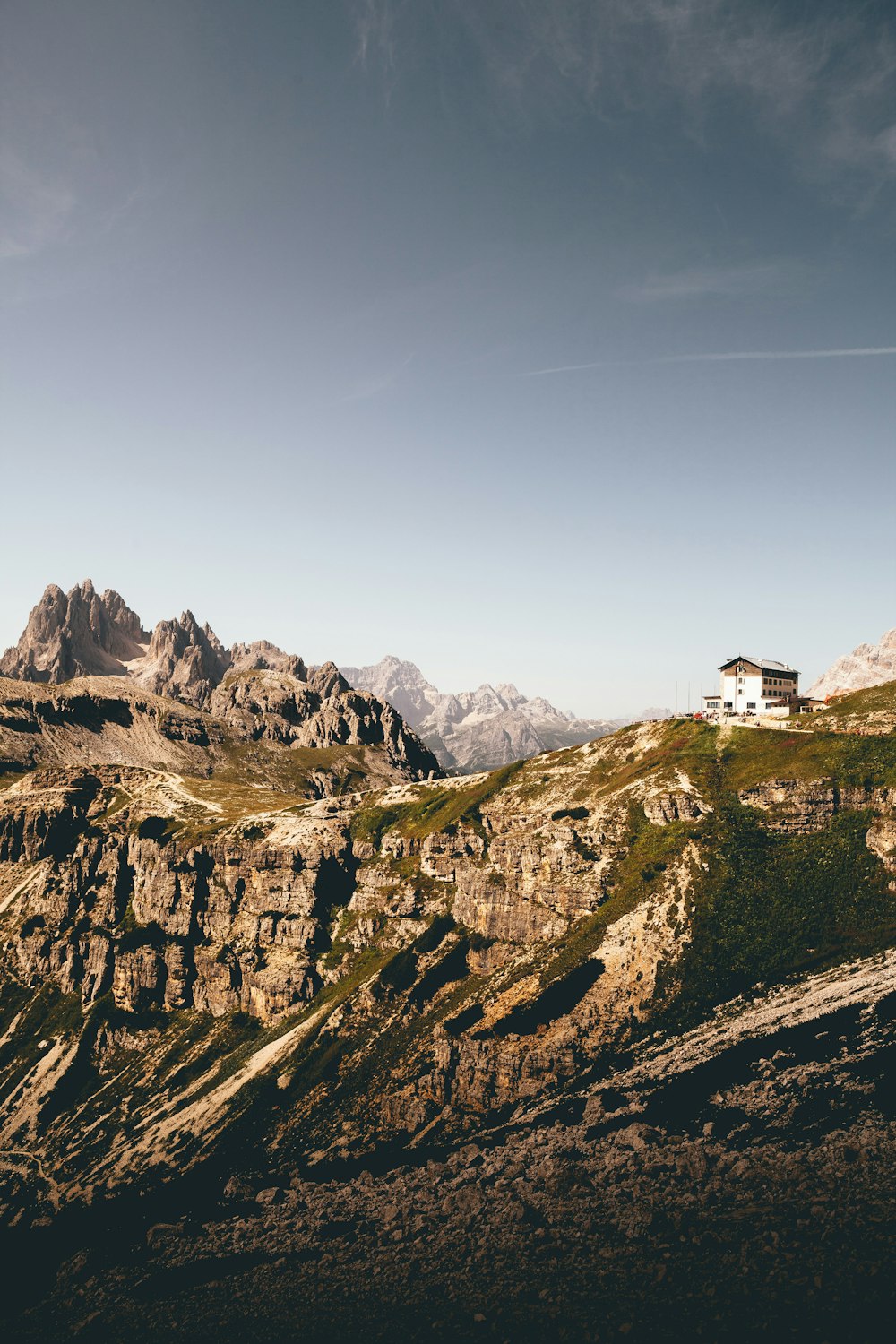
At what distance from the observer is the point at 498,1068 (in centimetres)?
10238

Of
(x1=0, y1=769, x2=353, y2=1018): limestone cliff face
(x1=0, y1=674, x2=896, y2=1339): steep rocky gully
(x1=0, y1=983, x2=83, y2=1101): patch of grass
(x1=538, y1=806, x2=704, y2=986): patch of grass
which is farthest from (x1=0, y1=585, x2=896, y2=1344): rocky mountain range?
(x1=0, y1=983, x2=83, y2=1101): patch of grass

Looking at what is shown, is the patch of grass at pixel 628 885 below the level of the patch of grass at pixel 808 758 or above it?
below

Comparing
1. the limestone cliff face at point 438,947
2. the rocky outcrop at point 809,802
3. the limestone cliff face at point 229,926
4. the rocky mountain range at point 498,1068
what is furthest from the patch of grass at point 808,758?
the limestone cliff face at point 229,926

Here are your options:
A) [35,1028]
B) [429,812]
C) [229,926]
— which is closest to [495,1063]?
[429,812]

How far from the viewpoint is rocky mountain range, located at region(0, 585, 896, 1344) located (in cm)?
5141

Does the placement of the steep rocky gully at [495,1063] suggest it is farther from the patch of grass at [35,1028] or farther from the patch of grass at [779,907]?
Answer: the patch of grass at [35,1028]

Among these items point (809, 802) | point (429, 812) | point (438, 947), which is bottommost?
point (438, 947)

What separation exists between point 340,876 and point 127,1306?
111892 millimetres

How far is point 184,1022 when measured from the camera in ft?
570

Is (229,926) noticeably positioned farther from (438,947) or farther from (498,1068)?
(498,1068)

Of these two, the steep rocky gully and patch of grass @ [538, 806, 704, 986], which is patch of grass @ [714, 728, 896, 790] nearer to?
the steep rocky gully

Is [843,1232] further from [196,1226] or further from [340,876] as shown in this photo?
[340,876]

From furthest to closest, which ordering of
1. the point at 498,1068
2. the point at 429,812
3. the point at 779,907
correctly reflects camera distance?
the point at 429,812, the point at 779,907, the point at 498,1068

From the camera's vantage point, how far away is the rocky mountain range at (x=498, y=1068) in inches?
2024
